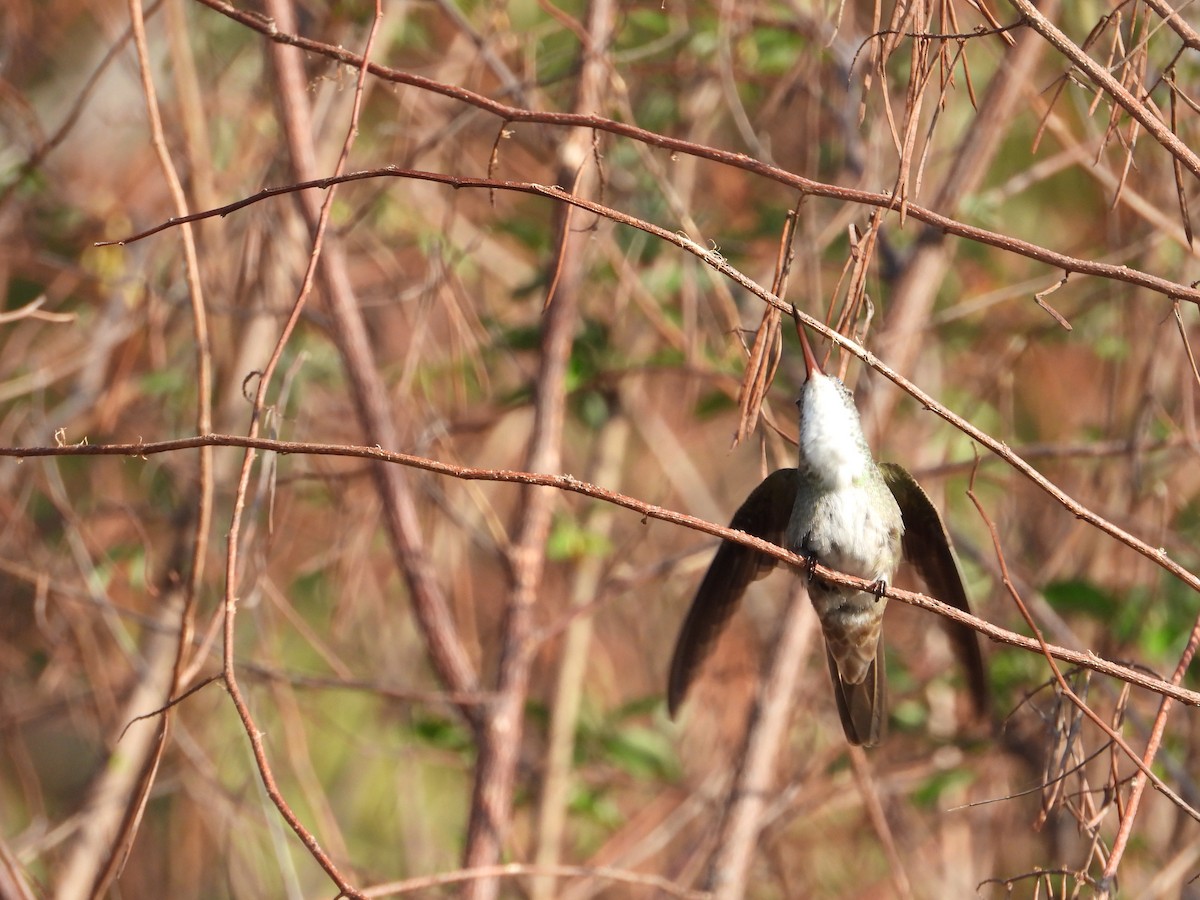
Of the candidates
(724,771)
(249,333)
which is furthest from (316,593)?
(724,771)

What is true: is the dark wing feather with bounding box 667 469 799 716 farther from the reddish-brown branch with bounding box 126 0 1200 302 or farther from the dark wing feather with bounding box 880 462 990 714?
the reddish-brown branch with bounding box 126 0 1200 302

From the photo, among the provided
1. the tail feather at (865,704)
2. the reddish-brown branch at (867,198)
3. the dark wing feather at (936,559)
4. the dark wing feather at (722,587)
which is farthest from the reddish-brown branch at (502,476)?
the tail feather at (865,704)

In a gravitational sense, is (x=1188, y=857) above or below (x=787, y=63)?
below

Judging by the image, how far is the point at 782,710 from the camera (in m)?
4.08

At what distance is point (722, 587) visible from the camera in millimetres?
3523

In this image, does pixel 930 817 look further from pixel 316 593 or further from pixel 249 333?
pixel 249 333

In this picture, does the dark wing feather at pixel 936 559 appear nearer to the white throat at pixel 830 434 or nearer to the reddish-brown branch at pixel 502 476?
the white throat at pixel 830 434

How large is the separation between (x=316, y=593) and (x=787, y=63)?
2.88 m

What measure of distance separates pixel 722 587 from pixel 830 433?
58 centimetres

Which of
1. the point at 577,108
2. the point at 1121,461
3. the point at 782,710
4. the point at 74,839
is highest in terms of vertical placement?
the point at 577,108

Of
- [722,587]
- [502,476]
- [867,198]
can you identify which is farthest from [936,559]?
[502,476]

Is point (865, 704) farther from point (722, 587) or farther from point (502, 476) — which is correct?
point (502, 476)

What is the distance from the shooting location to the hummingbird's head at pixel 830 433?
10.4 feet

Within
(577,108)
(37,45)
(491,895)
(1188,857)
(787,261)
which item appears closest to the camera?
(787,261)
